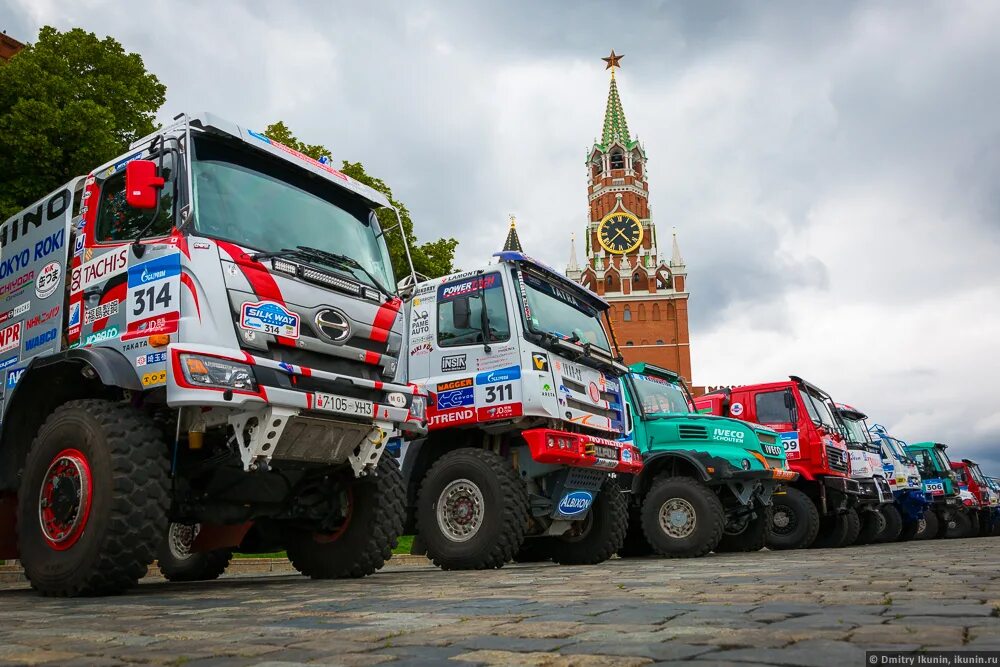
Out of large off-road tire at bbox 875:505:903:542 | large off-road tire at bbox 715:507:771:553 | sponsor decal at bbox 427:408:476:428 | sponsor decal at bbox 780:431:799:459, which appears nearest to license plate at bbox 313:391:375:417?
sponsor decal at bbox 427:408:476:428

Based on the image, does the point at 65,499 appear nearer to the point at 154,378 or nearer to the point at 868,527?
the point at 154,378

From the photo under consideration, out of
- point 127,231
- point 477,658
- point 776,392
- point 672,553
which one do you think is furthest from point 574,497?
point 776,392

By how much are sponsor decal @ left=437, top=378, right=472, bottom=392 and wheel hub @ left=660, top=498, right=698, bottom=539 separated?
3.77 metres

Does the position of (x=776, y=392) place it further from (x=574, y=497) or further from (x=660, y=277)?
(x=660, y=277)

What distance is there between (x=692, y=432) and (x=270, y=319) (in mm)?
7460

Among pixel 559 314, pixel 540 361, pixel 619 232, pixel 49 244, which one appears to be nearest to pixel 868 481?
pixel 559 314

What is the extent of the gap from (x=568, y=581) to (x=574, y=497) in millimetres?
2723

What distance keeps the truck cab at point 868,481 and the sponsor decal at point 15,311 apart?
46.2 ft

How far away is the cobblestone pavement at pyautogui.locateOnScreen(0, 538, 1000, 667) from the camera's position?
2.63 m

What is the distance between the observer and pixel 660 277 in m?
106

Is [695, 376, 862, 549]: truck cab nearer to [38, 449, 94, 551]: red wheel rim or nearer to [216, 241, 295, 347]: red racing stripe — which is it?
[216, 241, 295, 347]: red racing stripe

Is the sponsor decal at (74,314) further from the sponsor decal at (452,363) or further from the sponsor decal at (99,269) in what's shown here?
the sponsor decal at (452,363)

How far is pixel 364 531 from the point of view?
684 centimetres

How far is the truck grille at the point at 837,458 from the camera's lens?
47.7 feet
